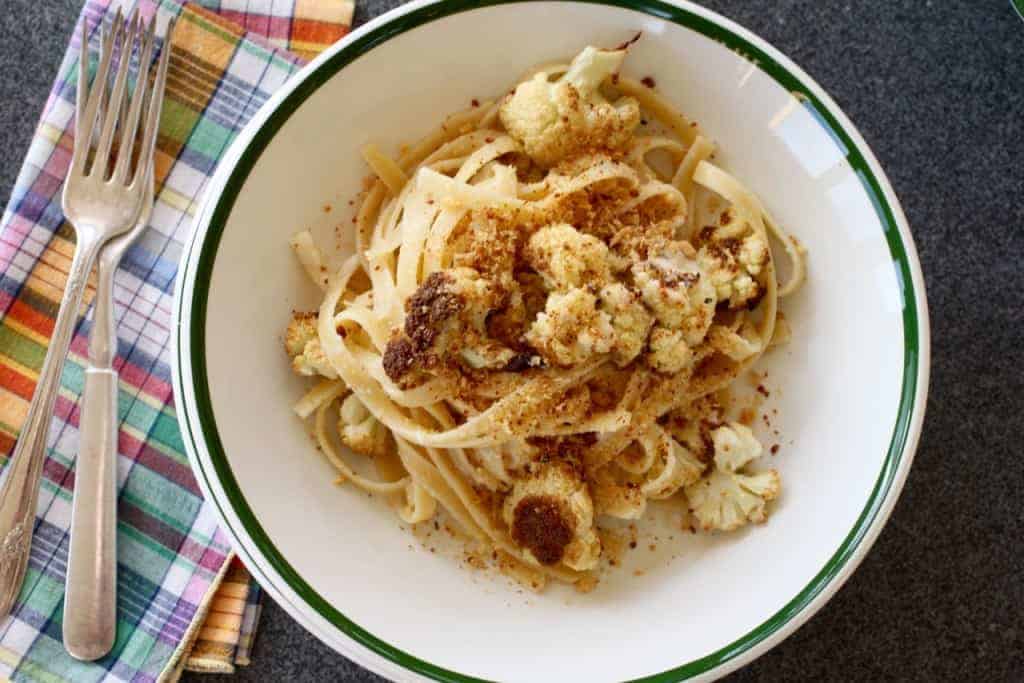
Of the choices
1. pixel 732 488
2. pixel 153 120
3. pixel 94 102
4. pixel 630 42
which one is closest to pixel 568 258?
pixel 630 42

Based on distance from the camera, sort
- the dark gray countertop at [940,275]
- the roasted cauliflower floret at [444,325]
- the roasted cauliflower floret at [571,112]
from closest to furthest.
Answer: the roasted cauliflower floret at [444,325] → the roasted cauliflower floret at [571,112] → the dark gray countertop at [940,275]

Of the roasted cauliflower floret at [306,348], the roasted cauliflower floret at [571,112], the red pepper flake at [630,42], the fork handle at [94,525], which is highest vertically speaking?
the red pepper flake at [630,42]

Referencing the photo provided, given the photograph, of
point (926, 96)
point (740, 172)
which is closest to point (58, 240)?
point (740, 172)

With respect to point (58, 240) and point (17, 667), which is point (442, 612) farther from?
point (58, 240)

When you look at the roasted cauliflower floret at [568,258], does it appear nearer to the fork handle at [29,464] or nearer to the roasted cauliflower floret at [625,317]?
the roasted cauliflower floret at [625,317]

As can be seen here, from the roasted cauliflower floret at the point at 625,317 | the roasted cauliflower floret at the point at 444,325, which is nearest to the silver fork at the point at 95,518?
the roasted cauliflower floret at the point at 444,325

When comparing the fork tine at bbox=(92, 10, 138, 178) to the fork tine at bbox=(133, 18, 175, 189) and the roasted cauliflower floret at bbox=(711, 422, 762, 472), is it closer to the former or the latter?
the fork tine at bbox=(133, 18, 175, 189)

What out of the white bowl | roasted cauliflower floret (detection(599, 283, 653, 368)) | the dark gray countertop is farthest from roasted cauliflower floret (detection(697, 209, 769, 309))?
the dark gray countertop
